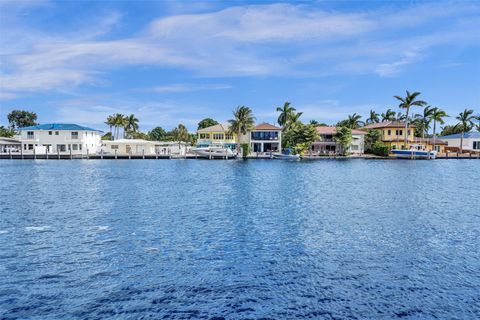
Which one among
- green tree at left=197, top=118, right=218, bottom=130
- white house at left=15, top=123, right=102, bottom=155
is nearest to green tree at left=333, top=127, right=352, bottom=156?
green tree at left=197, top=118, right=218, bottom=130

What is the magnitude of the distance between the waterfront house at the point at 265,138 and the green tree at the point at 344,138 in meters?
16.3

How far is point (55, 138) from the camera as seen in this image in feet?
309

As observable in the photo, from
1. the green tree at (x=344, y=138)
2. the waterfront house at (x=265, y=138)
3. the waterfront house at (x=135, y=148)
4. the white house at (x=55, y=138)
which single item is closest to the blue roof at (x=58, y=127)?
the white house at (x=55, y=138)

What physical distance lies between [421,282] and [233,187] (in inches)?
1029

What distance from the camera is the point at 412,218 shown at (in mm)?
23484

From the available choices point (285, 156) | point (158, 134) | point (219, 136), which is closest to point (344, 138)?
point (285, 156)

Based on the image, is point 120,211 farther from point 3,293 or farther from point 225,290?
point 225,290

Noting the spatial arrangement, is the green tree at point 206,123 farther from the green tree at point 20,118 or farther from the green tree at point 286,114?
the green tree at point 20,118

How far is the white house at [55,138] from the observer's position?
93.4 m

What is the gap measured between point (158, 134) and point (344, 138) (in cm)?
8973

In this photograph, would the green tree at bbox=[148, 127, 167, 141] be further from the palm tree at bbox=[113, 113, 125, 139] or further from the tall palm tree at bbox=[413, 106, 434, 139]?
the tall palm tree at bbox=[413, 106, 434, 139]

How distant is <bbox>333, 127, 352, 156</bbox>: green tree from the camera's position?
93.5 meters

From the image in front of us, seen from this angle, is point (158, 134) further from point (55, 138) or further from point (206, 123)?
point (55, 138)

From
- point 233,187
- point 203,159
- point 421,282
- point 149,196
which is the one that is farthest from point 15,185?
point 203,159
